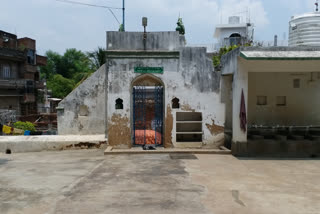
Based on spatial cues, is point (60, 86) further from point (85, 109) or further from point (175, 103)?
point (175, 103)

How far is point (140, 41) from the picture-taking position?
10.0m

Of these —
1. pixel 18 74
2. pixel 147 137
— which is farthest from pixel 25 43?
pixel 147 137

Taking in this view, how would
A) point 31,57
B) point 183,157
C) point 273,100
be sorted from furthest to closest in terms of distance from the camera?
point 31,57
point 273,100
point 183,157

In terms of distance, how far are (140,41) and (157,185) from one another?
5.66m

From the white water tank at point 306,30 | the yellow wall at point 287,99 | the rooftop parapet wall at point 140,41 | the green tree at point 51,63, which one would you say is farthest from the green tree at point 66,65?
the yellow wall at point 287,99

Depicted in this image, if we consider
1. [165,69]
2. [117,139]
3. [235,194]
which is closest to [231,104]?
[165,69]

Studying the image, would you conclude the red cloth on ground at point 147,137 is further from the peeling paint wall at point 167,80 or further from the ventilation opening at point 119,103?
the ventilation opening at point 119,103

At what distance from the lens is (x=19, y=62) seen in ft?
101

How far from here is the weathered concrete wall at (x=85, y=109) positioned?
37.0 ft

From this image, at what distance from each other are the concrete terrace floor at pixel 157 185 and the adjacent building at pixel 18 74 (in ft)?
74.7

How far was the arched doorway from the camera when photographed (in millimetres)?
10391

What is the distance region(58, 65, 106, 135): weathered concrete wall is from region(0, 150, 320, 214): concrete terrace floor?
2487 millimetres

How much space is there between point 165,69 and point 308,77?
5962 millimetres

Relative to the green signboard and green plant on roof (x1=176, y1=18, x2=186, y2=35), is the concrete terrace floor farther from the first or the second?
green plant on roof (x1=176, y1=18, x2=186, y2=35)
